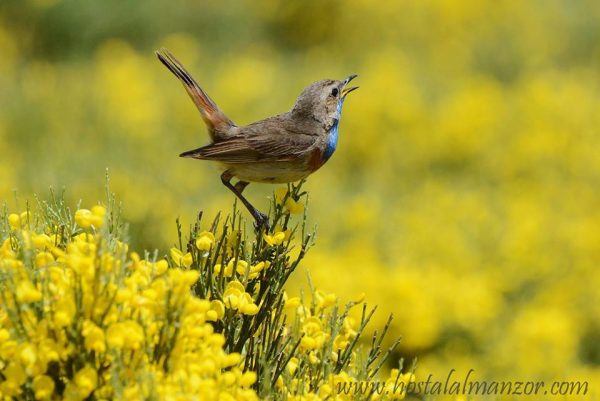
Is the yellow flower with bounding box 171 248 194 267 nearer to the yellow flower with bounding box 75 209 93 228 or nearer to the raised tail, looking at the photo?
the yellow flower with bounding box 75 209 93 228

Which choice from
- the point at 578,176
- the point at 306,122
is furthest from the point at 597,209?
the point at 306,122

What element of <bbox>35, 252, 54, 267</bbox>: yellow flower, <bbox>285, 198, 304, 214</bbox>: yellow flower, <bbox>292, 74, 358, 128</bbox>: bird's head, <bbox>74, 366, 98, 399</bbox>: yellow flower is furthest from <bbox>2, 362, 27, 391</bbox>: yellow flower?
<bbox>292, 74, 358, 128</bbox>: bird's head

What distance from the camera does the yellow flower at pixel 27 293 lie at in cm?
239

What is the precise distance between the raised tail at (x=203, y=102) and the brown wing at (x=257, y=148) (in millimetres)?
139

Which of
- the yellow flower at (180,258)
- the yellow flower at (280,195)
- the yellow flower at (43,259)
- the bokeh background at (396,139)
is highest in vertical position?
the bokeh background at (396,139)

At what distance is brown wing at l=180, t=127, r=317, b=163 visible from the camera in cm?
420

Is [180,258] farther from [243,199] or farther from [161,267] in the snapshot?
[243,199]

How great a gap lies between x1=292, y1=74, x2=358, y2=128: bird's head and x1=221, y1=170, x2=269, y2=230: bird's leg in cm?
47

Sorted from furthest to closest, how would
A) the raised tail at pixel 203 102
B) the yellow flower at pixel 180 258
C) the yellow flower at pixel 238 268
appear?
the raised tail at pixel 203 102 < the yellow flower at pixel 238 268 < the yellow flower at pixel 180 258

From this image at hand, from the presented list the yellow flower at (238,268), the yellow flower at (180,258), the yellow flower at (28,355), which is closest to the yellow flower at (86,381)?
the yellow flower at (28,355)

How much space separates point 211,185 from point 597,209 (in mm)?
3805

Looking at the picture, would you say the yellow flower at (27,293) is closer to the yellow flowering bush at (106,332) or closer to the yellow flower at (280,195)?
the yellow flowering bush at (106,332)

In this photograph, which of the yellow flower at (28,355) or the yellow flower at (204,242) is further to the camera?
the yellow flower at (204,242)

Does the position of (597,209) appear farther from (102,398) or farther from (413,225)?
(102,398)
